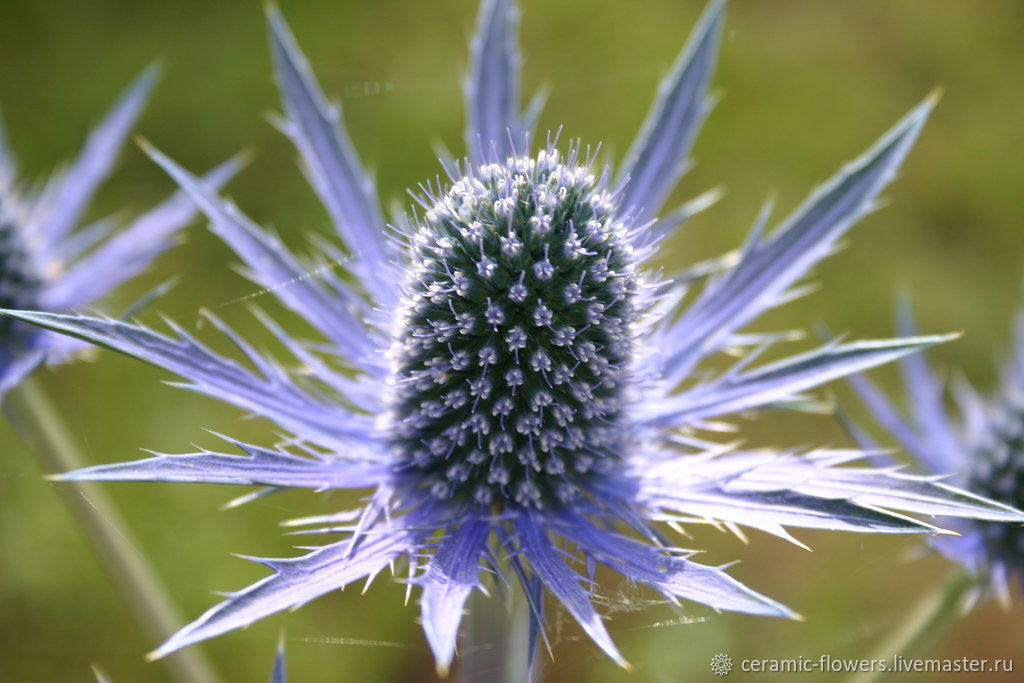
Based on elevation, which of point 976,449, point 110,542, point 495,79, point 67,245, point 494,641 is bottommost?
point 494,641

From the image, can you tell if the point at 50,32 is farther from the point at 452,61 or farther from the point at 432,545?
the point at 432,545

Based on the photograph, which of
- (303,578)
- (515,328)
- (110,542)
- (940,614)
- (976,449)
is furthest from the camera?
(976,449)

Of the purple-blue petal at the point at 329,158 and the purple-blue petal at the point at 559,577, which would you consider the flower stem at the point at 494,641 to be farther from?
the purple-blue petal at the point at 329,158

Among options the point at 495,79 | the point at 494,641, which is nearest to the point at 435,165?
the point at 495,79

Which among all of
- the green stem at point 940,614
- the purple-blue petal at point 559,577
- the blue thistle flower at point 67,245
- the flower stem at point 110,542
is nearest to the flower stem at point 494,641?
the purple-blue petal at point 559,577

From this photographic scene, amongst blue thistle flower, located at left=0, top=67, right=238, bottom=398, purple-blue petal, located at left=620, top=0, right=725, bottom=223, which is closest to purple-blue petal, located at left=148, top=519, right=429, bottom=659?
purple-blue petal, located at left=620, top=0, right=725, bottom=223

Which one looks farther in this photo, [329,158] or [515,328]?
[329,158]

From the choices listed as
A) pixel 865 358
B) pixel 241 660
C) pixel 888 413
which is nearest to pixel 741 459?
pixel 865 358

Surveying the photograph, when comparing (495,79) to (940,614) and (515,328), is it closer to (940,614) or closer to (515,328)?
(515,328)
